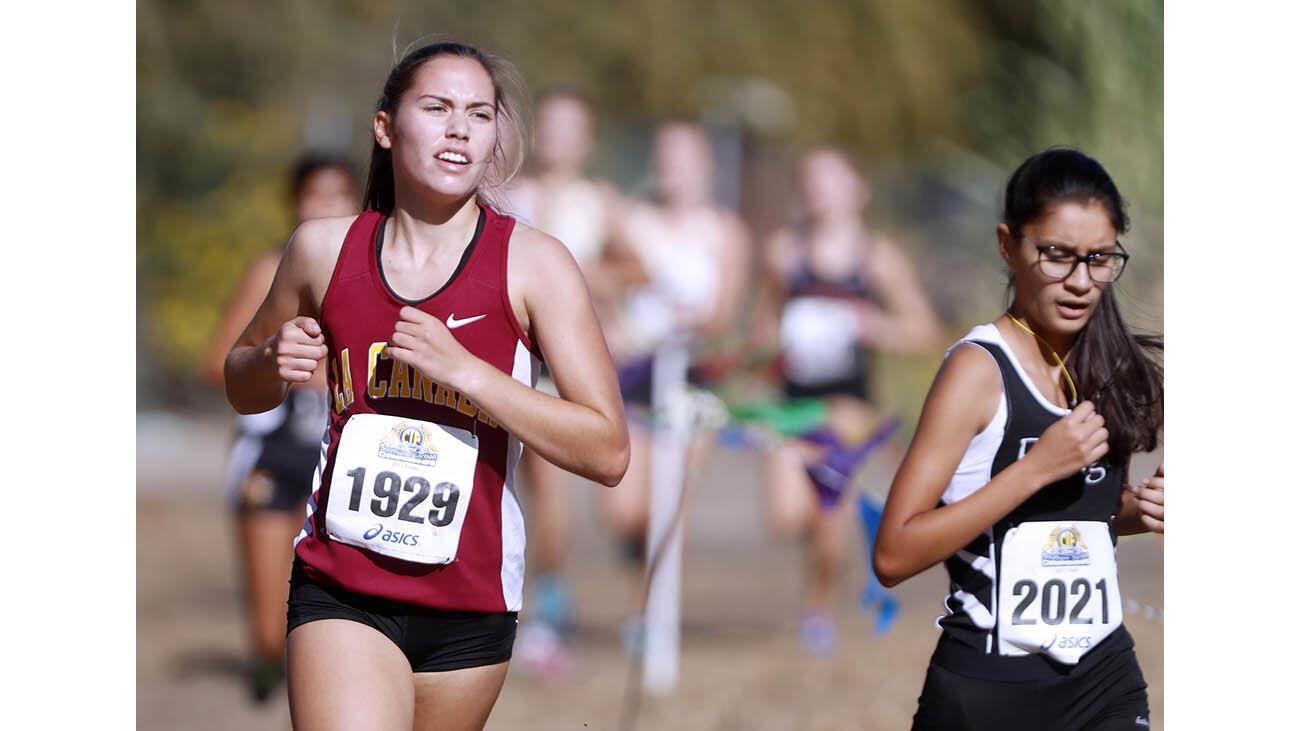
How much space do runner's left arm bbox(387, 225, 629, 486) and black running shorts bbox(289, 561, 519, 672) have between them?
37 centimetres

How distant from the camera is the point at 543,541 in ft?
23.0

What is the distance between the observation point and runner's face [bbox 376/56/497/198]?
302 cm

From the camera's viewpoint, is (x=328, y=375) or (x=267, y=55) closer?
(x=328, y=375)

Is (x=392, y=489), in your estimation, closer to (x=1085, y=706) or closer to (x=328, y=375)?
(x=328, y=375)

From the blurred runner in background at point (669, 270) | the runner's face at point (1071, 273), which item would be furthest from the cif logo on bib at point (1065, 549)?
the blurred runner in background at point (669, 270)

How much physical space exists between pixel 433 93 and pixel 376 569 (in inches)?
36.0

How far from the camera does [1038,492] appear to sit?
3.09 meters

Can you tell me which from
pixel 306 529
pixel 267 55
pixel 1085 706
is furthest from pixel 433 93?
pixel 267 55

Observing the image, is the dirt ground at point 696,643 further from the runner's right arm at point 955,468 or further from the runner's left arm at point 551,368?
the runner's left arm at point 551,368

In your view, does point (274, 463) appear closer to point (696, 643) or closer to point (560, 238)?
point (560, 238)

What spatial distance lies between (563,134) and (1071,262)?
4524 millimetres

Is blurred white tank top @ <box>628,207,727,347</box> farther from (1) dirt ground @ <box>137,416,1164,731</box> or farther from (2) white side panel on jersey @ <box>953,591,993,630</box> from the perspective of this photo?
(2) white side panel on jersey @ <box>953,591,993,630</box>

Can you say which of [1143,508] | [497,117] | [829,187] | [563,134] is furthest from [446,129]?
[829,187]

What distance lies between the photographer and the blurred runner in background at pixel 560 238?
6.83m
